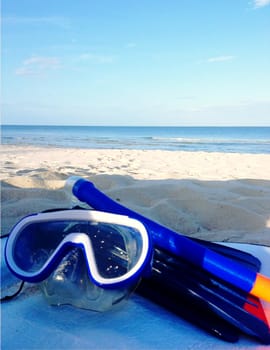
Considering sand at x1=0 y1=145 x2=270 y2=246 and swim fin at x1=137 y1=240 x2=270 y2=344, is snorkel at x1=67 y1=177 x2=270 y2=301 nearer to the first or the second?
swim fin at x1=137 y1=240 x2=270 y2=344

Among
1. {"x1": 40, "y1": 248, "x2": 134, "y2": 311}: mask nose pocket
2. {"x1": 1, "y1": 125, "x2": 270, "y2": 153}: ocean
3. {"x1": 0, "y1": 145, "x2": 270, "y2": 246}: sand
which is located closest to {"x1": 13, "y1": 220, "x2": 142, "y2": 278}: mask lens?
A: {"x1": 40, "y1": 248, "x2": 134, "y2": 311}: mask nose pocket

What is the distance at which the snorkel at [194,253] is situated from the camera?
3.24ft

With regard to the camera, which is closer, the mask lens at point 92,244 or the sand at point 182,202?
the mask lens at point 92,244

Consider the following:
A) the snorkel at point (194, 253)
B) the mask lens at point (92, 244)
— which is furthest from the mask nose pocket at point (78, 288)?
the snorkel at point (194, 253)

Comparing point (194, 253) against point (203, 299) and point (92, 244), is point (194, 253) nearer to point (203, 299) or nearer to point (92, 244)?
point (203, 299)

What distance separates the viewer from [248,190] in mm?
3057

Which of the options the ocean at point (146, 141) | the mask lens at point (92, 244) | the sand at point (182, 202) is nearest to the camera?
the mask lens at point (92, 244)

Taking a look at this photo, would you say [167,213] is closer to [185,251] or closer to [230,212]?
[230,212]

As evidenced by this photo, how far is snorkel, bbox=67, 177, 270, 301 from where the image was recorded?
0.99 metres

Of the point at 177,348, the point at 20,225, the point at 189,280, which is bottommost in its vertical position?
the point at 177,348

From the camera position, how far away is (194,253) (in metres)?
1.07

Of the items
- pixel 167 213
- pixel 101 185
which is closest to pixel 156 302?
pixel 167 213

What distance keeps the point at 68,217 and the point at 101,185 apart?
2026mm

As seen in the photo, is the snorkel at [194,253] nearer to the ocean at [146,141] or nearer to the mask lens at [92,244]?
the mask lens at [92,244]
